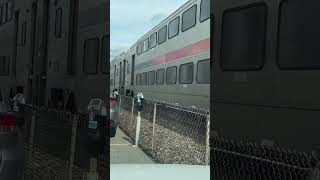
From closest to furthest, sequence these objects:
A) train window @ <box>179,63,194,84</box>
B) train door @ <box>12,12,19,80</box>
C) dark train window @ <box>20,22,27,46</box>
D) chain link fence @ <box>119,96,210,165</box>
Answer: chain link fence @ <box>119,96,210,165</box> → train window @ <box>179,63,194,84</box> → dark train window @ <box>20,22,27,46</box> → train door @ <box>12,12,19,80</box>

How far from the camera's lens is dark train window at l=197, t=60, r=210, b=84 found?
6.35 feet

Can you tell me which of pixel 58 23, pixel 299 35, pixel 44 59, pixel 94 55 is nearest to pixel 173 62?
pixel 94 55

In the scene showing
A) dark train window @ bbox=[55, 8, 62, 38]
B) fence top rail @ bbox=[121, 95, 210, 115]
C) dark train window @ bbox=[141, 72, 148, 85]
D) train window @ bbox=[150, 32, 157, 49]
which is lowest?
fence top rail @ bbox=[121, 95, 210, 115]

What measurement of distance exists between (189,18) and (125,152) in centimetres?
62

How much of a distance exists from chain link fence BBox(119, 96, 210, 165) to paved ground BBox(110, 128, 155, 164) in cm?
3

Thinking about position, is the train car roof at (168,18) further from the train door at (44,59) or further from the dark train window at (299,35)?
the train door at (44,59)

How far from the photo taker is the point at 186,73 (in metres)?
2.23

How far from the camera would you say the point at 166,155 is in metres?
2.13

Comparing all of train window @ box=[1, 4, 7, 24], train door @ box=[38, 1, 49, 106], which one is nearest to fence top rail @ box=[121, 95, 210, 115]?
train door @ box=[38, 1, 49, 106]

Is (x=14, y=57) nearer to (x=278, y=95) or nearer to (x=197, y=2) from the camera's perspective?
(x=197, y=2)

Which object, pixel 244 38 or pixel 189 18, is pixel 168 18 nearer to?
pixel 189 18

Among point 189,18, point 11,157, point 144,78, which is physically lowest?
point 11,157

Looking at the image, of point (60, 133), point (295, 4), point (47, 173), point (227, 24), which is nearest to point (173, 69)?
point (227, 24)

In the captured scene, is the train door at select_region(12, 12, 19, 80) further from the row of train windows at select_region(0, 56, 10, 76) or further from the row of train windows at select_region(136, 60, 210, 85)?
the row of train windows at select_region(136, 60, 210, 85)
